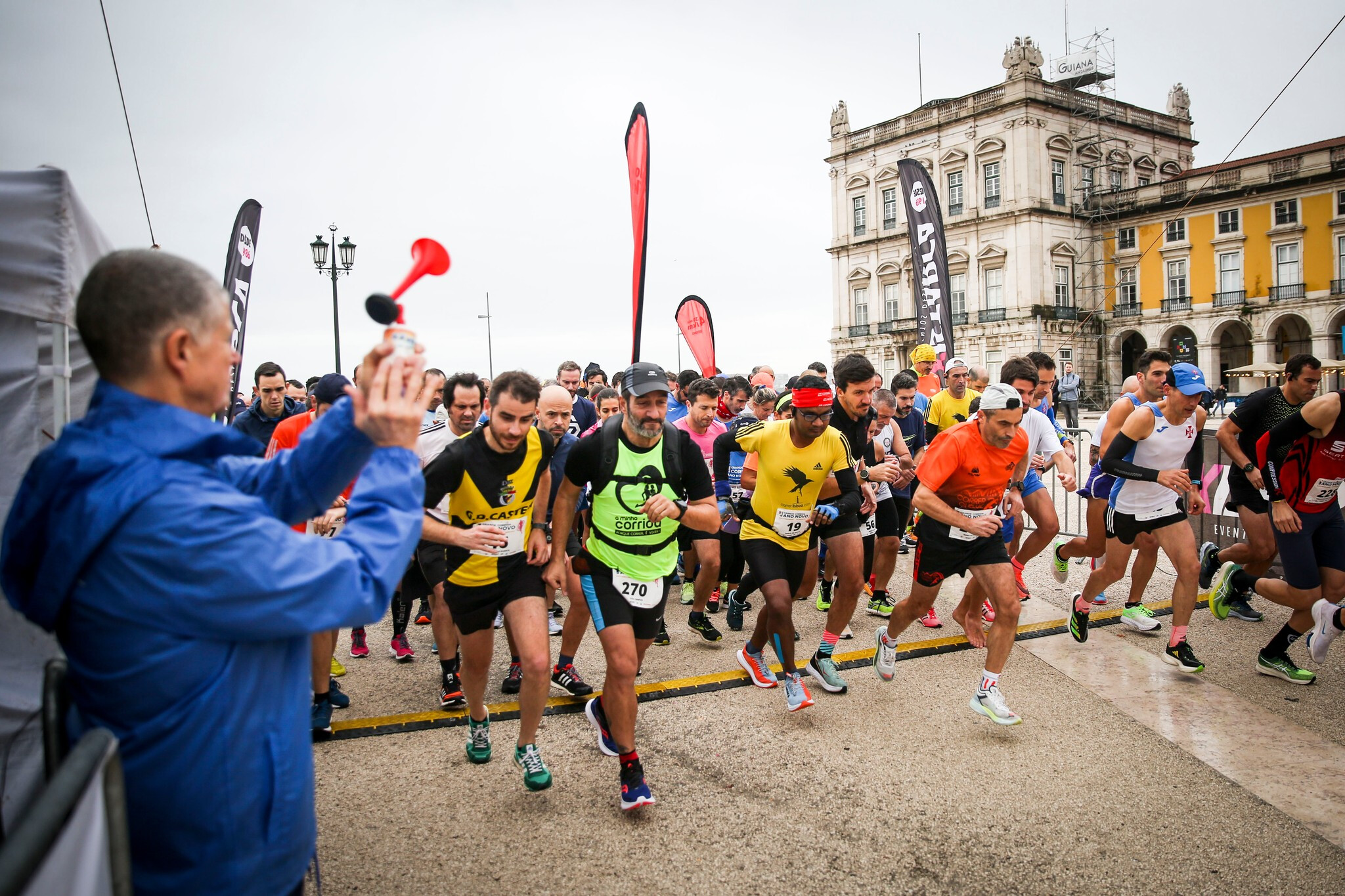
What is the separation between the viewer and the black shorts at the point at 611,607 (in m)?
3.80

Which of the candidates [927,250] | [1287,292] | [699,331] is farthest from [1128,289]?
[699,331]

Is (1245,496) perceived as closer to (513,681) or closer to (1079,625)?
(1079,625)

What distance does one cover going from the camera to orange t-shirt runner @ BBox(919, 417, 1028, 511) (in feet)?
15.4

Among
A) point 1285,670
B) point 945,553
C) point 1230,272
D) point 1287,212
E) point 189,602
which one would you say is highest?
point 1287,212

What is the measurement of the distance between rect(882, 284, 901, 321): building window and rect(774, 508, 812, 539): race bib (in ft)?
165

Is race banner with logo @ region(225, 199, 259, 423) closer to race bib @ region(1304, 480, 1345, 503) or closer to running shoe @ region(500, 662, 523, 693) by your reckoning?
running shoe @ region(500, 662, 523, 693)

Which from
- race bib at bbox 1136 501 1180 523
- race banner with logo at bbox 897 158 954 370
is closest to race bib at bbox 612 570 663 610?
race bib at bbox 1136 501 1180 523

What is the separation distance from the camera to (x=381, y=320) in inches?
66.3

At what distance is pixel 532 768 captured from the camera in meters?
3.70

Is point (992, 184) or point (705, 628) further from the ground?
point (992, 184)

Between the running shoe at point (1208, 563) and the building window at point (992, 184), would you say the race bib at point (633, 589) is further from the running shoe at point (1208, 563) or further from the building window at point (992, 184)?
the building window at point (992, 184)

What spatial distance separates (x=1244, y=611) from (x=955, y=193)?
4945 cm

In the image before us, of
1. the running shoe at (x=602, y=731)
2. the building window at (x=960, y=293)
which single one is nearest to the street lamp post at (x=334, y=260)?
the running shoe at (x=602, y=731)

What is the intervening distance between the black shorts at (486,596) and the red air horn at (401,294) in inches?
92.5
